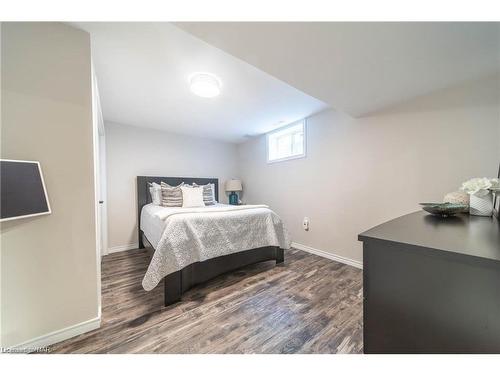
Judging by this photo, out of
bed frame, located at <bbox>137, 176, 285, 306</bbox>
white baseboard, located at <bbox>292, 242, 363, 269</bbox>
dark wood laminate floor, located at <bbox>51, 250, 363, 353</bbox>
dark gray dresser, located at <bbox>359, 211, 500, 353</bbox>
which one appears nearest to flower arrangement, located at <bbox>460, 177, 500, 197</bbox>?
dark gray dresser, located at <bbox>359, 211, 500, 353</bbox>

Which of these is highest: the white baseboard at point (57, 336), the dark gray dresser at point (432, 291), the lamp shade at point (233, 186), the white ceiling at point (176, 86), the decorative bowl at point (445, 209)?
the white ceiling at point (176, 86)

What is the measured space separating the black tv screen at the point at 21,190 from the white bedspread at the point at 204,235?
796 mm

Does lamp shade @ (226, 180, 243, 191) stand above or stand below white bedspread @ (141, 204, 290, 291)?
above

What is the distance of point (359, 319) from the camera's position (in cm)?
141

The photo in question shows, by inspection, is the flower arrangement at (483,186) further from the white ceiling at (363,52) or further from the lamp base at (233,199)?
the lamp base at (233,199)

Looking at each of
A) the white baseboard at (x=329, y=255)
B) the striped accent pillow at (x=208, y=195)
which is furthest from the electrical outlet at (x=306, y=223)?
the striped accent pillow at (x=208, y=195)

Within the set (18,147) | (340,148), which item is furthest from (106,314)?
(340,148)

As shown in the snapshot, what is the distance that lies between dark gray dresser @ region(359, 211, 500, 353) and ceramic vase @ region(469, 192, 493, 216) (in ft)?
1.95

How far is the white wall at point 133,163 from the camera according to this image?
2.96 metres

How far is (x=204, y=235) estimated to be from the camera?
183 centimetres

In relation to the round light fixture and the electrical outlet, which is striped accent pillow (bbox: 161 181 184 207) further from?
the electrical outlet

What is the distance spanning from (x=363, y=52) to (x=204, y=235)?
6.27 feet

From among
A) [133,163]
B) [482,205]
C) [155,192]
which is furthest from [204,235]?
[133,163]

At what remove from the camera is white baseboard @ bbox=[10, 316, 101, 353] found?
109 centimetres
